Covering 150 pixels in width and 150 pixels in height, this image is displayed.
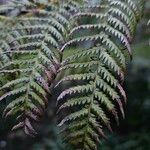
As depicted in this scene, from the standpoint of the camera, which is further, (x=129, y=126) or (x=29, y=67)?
(x=129, y=126)

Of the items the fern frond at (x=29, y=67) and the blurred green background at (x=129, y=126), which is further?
the blurred green background at (x=129, y=126)

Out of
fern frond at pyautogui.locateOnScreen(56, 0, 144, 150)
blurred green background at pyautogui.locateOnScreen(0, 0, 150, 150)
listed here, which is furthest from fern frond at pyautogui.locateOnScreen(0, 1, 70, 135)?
blurred green background at pyautogui.locateOnScreen(0, 0, 150, 150)

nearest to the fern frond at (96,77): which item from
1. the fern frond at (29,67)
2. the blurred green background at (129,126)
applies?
the fern frond at (29,67)

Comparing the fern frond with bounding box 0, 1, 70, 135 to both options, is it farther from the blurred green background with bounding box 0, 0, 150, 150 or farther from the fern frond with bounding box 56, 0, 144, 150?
the blurred green background with bounding box 0, 0, 150, 150

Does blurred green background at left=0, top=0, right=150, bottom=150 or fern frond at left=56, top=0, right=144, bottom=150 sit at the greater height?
blurred green background at left=0, top=0, right=150, bottom=150

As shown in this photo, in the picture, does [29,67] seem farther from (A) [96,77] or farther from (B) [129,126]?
(B) [129,126]

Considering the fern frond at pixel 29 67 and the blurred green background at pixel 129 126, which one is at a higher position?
the blurred green background at pixel 129 126

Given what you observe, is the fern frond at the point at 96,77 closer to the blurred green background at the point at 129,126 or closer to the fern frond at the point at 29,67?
the fern frond at the point at 29,67

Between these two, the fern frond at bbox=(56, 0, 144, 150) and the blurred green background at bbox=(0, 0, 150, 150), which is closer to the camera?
the fern frond at bbox=(56, 0, 144, 150)

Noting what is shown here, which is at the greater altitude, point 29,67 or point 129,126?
point 129,126

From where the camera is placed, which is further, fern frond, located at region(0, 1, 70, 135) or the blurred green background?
the blurred green background

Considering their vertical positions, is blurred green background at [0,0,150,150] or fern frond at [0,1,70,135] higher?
blurred green background at [0,0,150,150]

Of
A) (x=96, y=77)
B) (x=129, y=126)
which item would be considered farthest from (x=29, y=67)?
(x=129, y=126)
